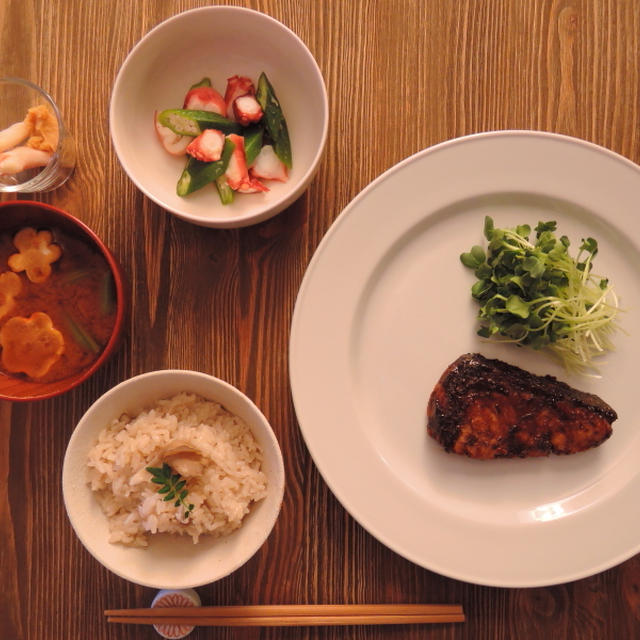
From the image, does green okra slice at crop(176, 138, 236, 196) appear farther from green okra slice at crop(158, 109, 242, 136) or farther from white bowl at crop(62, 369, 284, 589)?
white bowl at crop(62, 369, 284, 589)

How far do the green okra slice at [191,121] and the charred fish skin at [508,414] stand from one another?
111 centimetres

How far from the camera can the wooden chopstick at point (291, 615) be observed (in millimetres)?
1941

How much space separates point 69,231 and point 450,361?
1.34m

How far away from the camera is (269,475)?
5.78 feet

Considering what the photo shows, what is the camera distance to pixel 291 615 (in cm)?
196

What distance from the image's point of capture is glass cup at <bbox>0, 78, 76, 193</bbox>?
74.0 inches

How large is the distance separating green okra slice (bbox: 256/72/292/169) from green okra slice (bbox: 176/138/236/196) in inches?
5.5

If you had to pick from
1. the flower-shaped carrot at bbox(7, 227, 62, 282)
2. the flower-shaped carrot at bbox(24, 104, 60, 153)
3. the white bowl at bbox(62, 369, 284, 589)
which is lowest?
the white bowl at bbox(62, 369, 284, 589)

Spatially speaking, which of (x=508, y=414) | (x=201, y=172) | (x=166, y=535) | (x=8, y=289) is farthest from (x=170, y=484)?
(x=508, y=414)

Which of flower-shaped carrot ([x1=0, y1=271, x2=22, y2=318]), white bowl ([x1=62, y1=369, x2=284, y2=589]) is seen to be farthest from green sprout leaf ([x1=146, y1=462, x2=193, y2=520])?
flower-shaped carrot ([x1=0, y1=271, x2=22, y2=318])

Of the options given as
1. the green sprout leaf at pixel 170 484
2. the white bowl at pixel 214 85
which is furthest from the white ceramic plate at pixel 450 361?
the green sprout leaf at pixel 170 484

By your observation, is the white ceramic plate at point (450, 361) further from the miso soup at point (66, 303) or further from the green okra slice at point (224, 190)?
the miso soup at point (66, 303)

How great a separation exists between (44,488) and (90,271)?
0.80 m

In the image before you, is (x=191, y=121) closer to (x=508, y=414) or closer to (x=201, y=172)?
(x=201, y=172)
